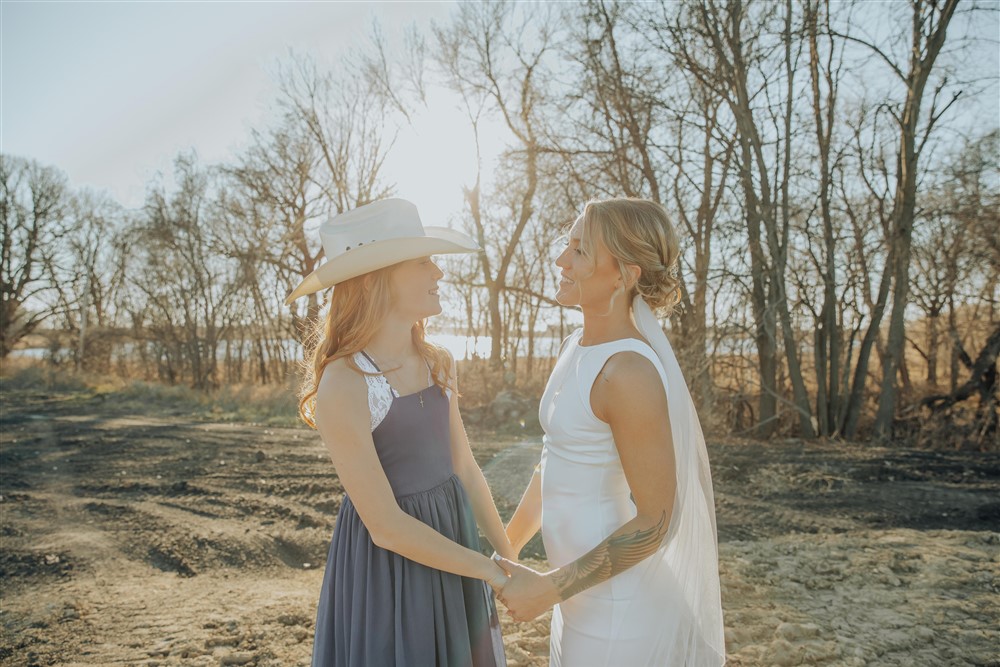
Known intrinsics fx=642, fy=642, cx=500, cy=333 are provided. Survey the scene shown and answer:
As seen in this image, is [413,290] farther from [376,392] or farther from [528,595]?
[528,595]

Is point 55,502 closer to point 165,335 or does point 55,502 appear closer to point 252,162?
point 252,162

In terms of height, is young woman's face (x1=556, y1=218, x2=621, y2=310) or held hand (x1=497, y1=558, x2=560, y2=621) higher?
young woman's face (x1=556, y1=218, x2=621, y2=310)

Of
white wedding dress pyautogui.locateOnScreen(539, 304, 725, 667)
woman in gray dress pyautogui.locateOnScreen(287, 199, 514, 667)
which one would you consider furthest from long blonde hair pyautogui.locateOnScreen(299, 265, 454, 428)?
white wedding dress pyautogui.locateOnScreen(539, 304, 725, 667)

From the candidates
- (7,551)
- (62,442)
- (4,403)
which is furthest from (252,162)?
(7,551)

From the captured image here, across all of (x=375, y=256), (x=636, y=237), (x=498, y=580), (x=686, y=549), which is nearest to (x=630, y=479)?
(x=686, y=549)

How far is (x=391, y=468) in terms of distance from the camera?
Result: 5.57ft

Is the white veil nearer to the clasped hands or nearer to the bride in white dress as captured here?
the bride in white dress

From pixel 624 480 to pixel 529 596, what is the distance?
371 mm

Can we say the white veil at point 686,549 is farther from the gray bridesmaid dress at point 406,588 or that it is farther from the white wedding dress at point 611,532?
the gray bridesmaid dress at point 406,588

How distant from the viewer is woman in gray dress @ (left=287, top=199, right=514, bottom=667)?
1574 mm

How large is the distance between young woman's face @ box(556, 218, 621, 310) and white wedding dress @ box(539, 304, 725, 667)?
135 mm

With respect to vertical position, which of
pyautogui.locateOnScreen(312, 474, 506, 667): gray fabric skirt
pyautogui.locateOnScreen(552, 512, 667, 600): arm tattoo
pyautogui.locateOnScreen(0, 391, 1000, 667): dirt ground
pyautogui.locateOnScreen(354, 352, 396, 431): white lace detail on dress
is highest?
pyautogui.locateOnScreen(354, 352, 396, 431): white lace detail on dress

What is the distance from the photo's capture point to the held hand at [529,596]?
157 centimetres

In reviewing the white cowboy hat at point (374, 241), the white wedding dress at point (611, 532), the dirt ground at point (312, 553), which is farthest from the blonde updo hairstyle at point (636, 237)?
the dirt ground at point (312, 553)
